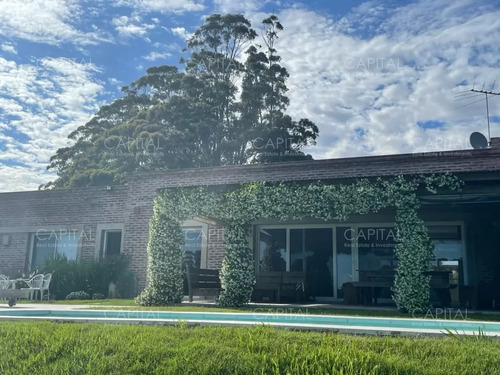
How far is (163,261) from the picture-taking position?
1238 centimetres

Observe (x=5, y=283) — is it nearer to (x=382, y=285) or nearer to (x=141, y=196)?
(x=141, y=196)

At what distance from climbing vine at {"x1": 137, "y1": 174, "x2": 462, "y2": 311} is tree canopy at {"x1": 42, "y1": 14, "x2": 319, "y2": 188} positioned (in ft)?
63.8

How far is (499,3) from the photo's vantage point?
529 inches

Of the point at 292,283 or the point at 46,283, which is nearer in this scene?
the point at 292,283

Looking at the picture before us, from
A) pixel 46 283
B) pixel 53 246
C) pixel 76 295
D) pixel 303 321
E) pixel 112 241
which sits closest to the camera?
pixel 303 321

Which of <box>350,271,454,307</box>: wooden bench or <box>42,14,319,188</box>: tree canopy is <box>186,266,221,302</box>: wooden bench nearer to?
<box>350,271,454,307</box>: wooden bench

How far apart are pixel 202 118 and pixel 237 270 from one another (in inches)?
947

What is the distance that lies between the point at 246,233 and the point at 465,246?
22.7ft

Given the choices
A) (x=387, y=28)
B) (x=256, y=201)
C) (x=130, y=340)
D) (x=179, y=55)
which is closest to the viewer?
(x=130, y=340)

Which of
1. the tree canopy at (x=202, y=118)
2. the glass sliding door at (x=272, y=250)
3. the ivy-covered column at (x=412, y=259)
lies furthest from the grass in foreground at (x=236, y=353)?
the tree canopy at (x=202, y=118)

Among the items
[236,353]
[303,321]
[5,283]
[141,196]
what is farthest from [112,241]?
[236,353]

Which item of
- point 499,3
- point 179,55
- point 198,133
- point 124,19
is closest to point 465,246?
point 499,3

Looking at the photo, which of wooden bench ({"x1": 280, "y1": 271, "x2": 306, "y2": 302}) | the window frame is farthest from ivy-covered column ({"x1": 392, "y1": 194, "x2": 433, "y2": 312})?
the window frame

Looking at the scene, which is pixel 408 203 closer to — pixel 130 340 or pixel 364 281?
pixel 364 281
